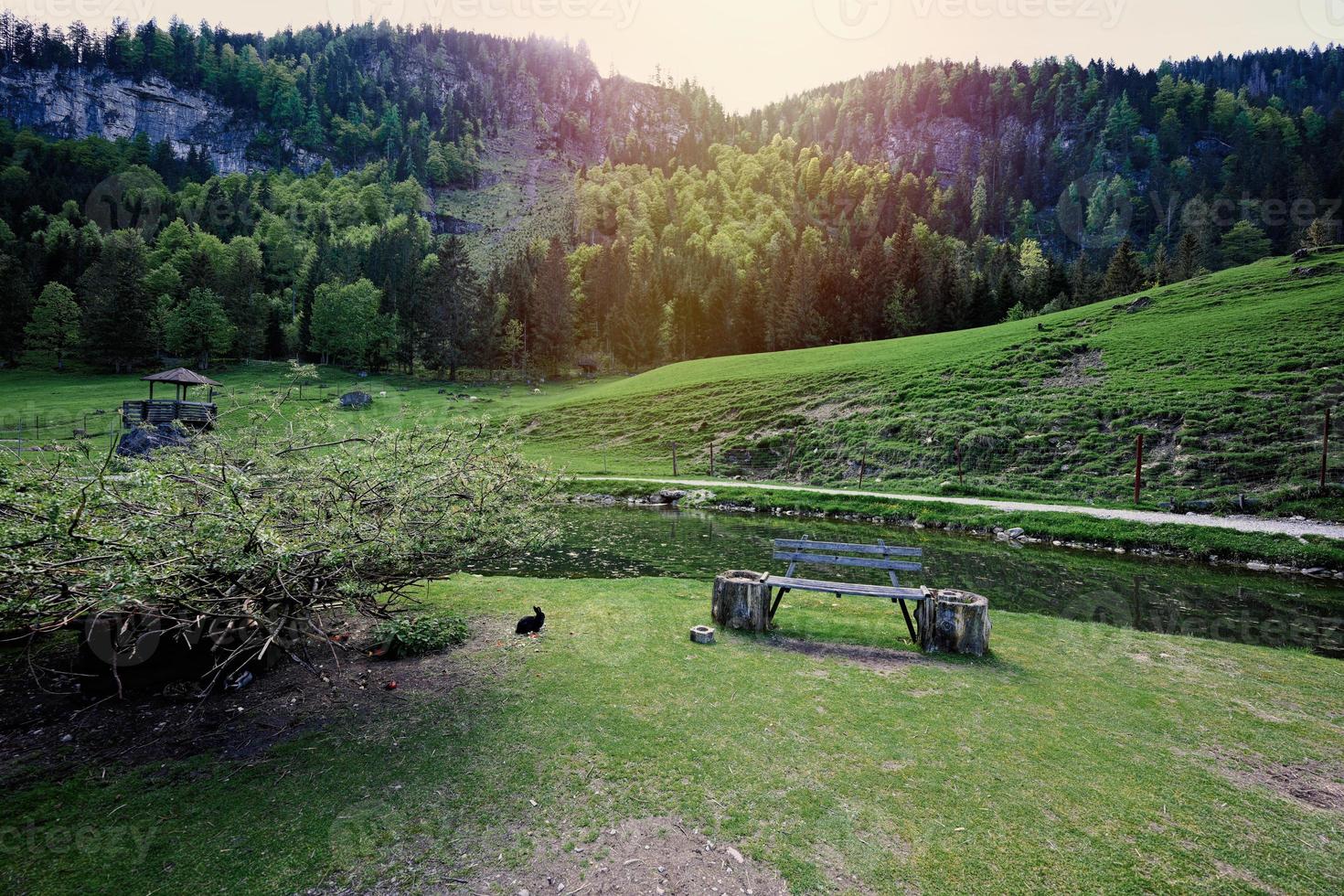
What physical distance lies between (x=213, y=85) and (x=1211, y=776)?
928 ft

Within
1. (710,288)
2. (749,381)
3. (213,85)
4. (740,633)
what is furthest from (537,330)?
(213,85)

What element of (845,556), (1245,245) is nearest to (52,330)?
(845,556)

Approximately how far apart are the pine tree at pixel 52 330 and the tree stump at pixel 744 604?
92878 millimetres

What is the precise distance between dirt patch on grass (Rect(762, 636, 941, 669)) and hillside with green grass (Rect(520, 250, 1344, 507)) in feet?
72.7

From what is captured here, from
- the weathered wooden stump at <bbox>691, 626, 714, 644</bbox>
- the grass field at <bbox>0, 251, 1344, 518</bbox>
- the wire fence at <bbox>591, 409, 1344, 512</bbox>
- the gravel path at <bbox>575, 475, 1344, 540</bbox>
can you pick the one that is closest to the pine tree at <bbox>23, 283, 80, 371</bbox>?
the grass field at <bbox>0, 251, 1344, 518</bbox>

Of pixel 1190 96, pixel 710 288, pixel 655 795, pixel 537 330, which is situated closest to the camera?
pixel 655 795

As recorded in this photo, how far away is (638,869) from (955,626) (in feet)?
21.6

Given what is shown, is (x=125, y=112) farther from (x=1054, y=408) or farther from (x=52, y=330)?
(x=1054, y=408)

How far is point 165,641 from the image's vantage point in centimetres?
737

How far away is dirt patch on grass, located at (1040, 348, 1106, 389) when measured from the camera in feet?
117

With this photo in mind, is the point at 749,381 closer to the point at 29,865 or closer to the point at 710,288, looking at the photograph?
the point at 710,288

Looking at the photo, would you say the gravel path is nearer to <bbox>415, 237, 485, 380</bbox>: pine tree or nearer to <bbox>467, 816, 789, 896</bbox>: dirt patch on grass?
<bbox>467, 816, 789, 896</bbox>: dirt patch on grass

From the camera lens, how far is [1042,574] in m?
16.6

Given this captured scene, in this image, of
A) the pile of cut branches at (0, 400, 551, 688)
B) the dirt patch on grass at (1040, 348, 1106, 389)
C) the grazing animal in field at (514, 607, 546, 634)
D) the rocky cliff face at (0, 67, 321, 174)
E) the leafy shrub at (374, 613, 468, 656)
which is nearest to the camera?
the pile of cut branches at (0, 400, 551, 688)
